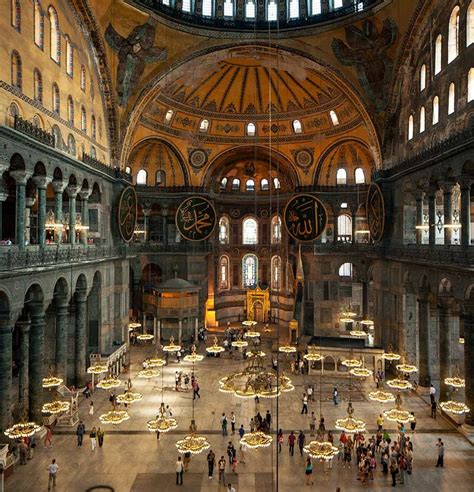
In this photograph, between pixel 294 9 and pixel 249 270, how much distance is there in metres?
16.6

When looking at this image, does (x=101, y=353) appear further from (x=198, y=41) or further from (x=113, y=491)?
(x=198, y=41)

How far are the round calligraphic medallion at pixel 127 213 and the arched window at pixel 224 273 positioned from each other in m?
11.8

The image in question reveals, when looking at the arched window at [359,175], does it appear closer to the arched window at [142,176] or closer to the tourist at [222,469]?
the arched window at [142,176]

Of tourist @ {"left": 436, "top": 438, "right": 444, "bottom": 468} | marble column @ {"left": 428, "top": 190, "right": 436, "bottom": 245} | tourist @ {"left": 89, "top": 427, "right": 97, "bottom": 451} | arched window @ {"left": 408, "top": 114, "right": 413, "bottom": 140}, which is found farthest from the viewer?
arched window @ {"left": 408, "top": 114, "right": 413, "bottom": 140}

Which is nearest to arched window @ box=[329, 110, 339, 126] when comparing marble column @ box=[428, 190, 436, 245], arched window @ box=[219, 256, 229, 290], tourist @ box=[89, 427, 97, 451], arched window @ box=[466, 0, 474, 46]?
marble column @ box=[428, 190, 436, 245]

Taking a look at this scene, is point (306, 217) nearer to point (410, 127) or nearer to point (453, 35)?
point (453, 35)

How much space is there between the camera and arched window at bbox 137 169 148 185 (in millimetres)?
28328

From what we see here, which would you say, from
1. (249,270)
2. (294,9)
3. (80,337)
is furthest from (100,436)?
(249,270)

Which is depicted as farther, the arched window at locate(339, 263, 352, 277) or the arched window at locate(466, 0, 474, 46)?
the arched window at locate(339, 263, 352, 277)

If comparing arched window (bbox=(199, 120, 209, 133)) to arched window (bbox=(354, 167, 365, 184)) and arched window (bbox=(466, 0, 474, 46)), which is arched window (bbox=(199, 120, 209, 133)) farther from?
arched window (bbox=(466, 0, 474, 46))

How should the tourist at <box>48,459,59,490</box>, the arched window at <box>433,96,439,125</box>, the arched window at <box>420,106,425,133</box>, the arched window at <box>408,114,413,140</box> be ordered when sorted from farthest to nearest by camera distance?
the arched window at <box>408,114,413,140</box> → the arched window at <box>420,106,425,133</box> → the arched window at <box>433,96,439,125</box> → the tourist at <box>48,459,59,490</box>

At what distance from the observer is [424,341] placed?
1856cm

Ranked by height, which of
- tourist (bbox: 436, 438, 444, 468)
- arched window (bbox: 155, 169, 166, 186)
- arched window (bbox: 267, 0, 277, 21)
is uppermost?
arched window (bbox: 267, 0, 277, 21)

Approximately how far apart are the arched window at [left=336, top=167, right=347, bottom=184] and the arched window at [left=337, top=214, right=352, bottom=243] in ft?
6.71
